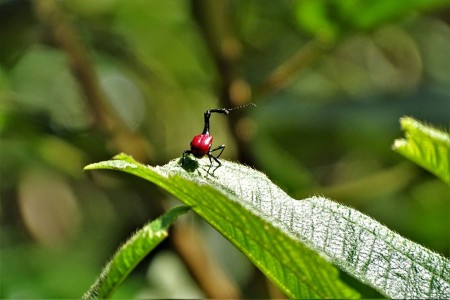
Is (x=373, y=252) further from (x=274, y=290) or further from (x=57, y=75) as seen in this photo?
(x=57, y=75)

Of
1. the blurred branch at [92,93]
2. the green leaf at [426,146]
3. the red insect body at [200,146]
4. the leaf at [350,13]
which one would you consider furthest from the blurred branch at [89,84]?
the green leaf at [426,146]

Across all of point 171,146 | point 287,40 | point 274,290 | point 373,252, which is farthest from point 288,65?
point 373,252

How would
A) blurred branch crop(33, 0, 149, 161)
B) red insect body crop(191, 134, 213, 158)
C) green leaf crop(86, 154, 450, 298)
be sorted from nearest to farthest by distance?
green leaf crop(86, 154, 450, 298) → red insect body crop(191, 134, 213, 158) → blurred branch crop(33, 0, 149, 161)

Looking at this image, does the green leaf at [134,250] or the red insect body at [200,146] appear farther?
the red insect body at [200,146]

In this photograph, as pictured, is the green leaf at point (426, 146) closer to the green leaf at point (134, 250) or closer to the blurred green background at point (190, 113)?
the green leaf at point (134, 250)

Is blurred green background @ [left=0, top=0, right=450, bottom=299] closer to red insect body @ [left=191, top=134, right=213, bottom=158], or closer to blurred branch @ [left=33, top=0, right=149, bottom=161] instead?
blurred branch @ [left=33, top=0, right=149, bottom=161]

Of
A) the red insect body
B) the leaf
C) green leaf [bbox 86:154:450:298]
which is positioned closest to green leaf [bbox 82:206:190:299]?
green leaf [bbox 86:154:450:298]
